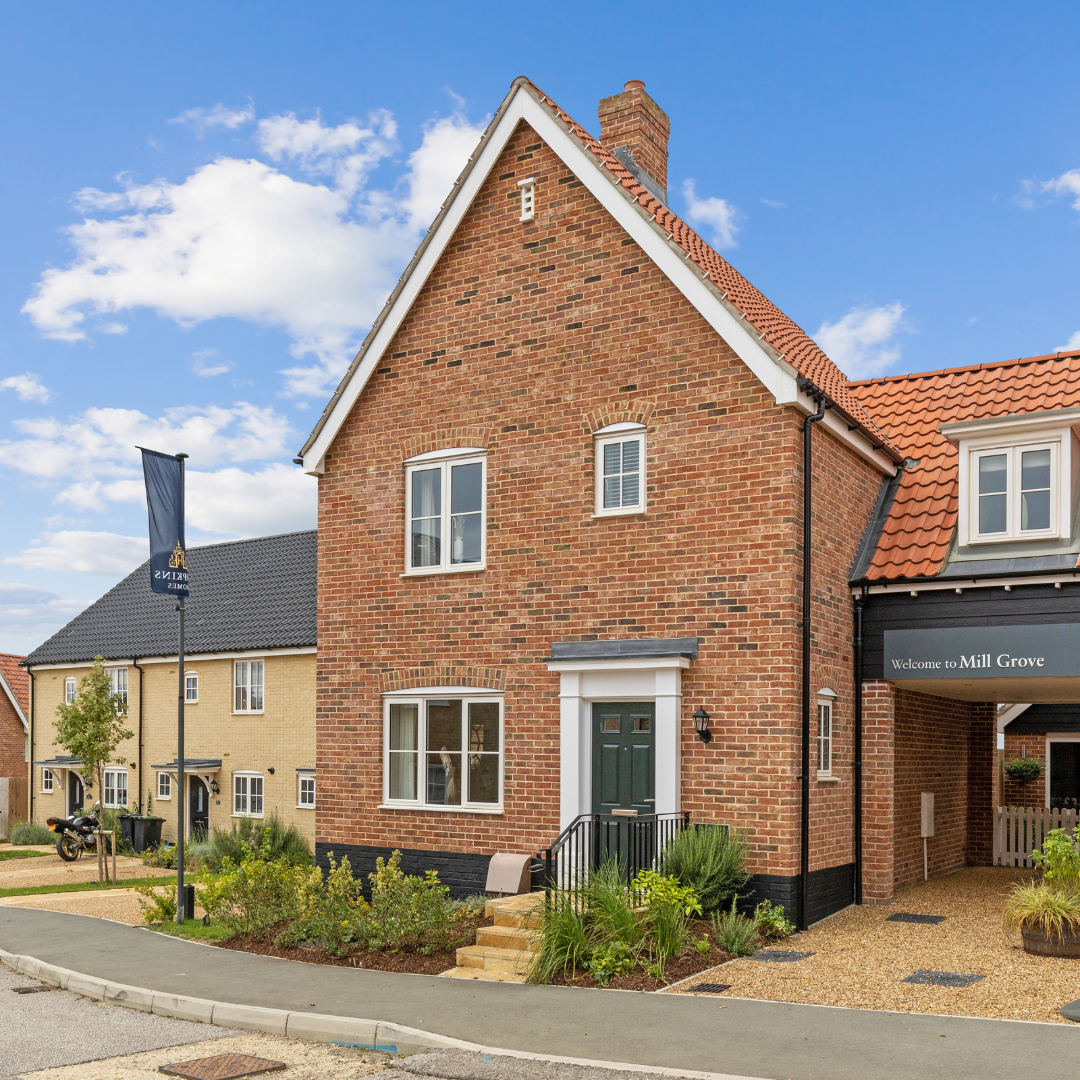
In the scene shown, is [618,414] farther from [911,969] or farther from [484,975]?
[911,969]

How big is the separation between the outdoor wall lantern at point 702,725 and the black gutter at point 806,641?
43.4 inches

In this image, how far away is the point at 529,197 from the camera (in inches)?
625

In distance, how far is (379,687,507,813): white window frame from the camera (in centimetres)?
1533

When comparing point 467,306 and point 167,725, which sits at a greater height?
point 467,306

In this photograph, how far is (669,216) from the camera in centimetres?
1658

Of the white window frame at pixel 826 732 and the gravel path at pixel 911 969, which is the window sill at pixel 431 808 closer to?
the white window frame at pixel 826 732

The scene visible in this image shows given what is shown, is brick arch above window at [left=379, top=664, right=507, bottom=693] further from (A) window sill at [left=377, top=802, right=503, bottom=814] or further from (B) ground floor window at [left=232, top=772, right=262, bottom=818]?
(B) ground floor window at [left=232, top=772, right=262, bottom=818]

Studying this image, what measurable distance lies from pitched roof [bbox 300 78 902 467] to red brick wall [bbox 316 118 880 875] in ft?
1.25

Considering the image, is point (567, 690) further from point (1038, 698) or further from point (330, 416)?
point (1038, 698)

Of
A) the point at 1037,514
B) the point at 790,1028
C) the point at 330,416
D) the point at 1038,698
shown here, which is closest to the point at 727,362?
the point at 1037,514

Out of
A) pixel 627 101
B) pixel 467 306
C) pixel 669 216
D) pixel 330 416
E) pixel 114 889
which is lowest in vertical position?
pixel 114 889

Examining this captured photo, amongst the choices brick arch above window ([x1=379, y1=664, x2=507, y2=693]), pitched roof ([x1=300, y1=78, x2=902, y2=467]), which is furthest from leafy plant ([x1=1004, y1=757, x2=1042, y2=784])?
brick arch above window ([x1=379, y1=664, x2=507, y2=693])

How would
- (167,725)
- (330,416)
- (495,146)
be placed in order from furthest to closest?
(167,725) → (330,416) → (495,146)

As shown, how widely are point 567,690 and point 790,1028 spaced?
245 inches
